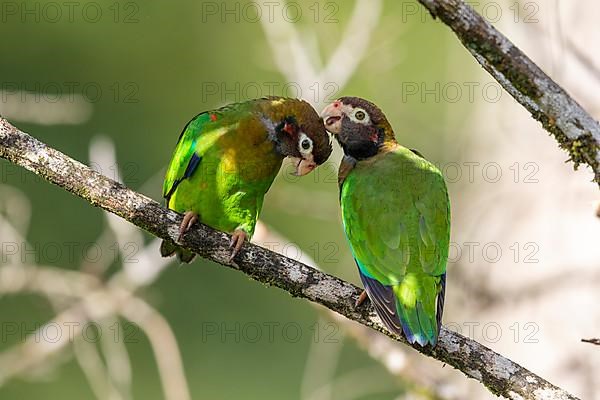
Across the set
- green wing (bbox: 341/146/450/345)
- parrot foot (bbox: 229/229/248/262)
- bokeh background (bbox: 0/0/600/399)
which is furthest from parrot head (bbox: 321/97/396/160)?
parrot foot (bbox: 229/229/248/262)

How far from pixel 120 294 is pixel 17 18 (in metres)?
8.03

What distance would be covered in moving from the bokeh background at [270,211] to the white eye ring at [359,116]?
0.71m

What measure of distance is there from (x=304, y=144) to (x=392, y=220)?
0.79 metres

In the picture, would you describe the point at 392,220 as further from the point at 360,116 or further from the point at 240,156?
the point at 240,156

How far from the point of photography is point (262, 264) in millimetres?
3801

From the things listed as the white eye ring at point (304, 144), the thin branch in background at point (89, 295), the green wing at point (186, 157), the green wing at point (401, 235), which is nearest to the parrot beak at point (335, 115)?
the white eye ring at point (304, 144)

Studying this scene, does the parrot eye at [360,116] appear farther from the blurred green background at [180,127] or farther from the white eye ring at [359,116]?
the blurred green background at [180,127]

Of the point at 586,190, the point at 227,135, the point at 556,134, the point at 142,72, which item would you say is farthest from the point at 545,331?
the point at 142,72

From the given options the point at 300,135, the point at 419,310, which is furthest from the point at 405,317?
the point at 300,135

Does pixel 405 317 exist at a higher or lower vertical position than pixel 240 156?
lower

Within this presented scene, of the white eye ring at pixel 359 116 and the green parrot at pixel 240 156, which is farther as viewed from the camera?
the white eye ring at pixel 359 116

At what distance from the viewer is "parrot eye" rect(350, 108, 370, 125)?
188 inches

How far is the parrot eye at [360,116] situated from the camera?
4.79m

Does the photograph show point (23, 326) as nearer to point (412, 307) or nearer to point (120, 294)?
point (120, 294)
